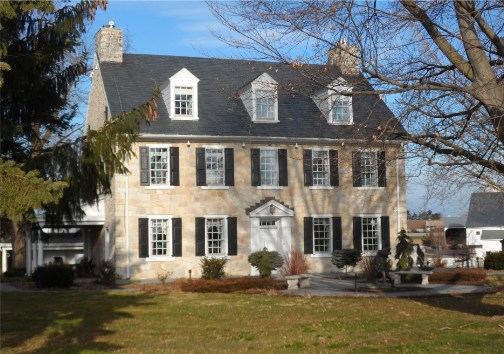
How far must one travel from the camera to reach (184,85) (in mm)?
31469

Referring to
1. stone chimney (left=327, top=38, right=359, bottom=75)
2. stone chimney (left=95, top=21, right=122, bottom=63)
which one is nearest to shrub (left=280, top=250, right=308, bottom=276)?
stone chimney (left=95, top=21, right=122, bottom=63)

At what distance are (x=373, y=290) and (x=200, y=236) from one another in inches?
353

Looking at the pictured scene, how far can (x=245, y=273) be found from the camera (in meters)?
31.2

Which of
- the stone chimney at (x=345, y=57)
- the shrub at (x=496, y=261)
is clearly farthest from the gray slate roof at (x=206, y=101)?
the stone chimney at (x=345, y=57)

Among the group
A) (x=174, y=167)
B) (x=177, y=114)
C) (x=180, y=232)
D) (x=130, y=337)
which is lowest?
(x=130, y=337)

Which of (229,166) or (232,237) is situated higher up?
(229,166)

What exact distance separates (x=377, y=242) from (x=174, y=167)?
9121mm

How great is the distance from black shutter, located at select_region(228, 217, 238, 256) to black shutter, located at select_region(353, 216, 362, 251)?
5.06m

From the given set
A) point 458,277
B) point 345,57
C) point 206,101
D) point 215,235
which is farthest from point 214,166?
point 345,57

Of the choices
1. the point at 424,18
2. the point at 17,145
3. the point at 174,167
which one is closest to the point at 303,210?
the point at 174,167

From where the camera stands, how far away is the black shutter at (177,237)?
1193 inches

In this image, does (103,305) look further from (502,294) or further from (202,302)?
(502,294)

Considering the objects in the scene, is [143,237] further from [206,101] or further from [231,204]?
[206,101]

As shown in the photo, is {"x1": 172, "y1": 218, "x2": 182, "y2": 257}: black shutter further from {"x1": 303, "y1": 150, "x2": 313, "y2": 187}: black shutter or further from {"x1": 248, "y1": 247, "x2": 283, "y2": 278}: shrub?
{"x1": 303, "y1": 150, "x2": 313, "y2": 187}: black shutter
